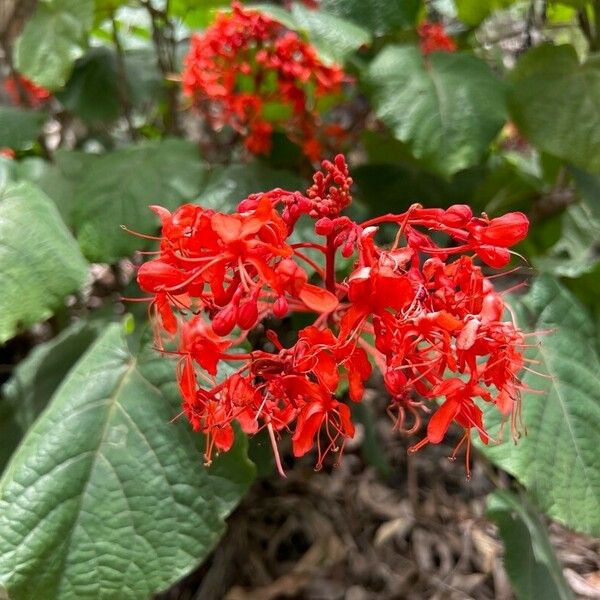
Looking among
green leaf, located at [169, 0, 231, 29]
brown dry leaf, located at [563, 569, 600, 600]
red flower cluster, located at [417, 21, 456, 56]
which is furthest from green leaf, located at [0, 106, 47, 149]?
brown dry leaf, located at [563, 569, 600, 600]

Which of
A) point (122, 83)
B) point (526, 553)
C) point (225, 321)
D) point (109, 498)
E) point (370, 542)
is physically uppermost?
point (225, 321)

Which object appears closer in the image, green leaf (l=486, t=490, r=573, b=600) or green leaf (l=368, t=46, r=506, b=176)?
green leaf (l=486, t=490, r=573, b=600)

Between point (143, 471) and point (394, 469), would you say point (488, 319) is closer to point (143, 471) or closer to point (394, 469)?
point (143, 471)

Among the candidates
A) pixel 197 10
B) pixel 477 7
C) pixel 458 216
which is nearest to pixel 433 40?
pixel 477 7

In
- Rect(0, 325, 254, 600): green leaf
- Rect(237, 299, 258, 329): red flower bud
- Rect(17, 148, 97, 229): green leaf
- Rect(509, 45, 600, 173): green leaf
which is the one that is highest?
Rect(237, 299, 258, 329): red flower bud

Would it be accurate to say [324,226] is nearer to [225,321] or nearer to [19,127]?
[225,321]

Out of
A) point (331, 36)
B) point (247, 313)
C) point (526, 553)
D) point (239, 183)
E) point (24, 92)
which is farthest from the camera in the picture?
point (24, 92)

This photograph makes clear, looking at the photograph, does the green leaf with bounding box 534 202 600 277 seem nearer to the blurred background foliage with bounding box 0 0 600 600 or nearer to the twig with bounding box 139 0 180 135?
the blurred background foliage with bounding box 0 0 600 600
